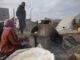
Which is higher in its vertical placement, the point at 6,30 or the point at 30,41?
the point at 6,30

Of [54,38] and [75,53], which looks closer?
[75,53]

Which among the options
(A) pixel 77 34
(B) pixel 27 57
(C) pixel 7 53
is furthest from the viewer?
(A) pixel 77 34

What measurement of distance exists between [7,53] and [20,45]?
0.41 metres

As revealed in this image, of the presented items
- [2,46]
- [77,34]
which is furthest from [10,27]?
[77,34]

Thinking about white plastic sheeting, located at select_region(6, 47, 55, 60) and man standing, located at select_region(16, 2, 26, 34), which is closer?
white plastic sheeting, located at select_region(6, 47, 55, 60)

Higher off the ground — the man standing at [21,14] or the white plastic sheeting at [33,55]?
the man standing at [21,14]

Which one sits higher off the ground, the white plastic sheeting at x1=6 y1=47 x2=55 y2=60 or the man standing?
the man standing

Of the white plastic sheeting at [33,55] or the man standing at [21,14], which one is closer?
the white plastic sheeting at [33,55]

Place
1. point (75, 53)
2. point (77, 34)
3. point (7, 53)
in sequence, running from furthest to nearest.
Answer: point (77, 34) → point (7, 53) → point (75, 53)

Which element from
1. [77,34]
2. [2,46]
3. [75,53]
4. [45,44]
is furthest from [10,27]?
[77,34]

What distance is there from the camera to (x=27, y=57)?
4125 millimetres

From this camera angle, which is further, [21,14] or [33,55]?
[21,14]

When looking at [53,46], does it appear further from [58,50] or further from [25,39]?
[25,39]

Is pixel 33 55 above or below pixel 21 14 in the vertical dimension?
below
